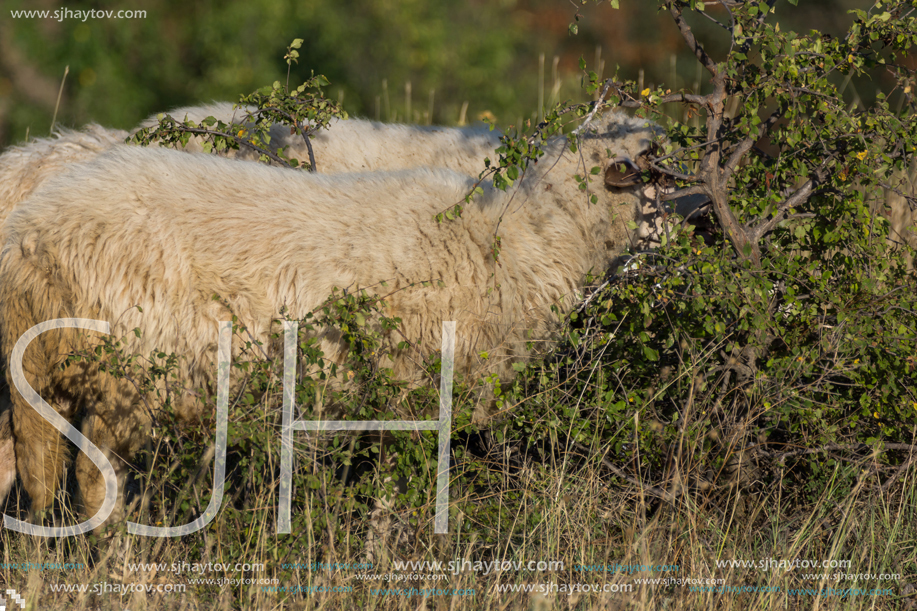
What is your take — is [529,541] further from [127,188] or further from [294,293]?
[127,188]

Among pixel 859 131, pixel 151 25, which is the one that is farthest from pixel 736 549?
pixel 151 25

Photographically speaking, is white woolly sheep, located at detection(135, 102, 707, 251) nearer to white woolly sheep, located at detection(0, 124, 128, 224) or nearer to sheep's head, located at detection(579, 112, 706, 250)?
white woolly sheep, located at detection(0, 124, 128, 224)

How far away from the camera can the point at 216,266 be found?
10.4 feet

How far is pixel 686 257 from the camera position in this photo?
3.08 meters

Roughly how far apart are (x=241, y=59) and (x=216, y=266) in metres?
7.17

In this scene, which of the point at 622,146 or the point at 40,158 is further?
the point at 40,158

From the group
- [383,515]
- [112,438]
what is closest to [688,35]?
[383,515]

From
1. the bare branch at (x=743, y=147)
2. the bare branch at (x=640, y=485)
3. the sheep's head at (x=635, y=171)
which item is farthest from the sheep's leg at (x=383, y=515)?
the bare branch at (x=743, y=147)

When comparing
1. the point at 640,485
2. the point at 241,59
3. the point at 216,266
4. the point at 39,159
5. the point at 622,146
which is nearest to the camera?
the point at 640,485

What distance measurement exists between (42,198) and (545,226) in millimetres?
2236

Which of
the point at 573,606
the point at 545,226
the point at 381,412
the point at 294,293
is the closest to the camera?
the point at 573,606

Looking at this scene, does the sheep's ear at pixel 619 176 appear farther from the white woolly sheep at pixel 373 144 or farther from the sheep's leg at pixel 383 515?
the sheep's leg at pixel 383 515

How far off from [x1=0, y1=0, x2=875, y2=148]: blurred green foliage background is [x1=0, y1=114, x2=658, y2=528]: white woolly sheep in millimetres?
5547

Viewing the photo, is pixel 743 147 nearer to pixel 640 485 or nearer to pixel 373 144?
pixel 640 485
